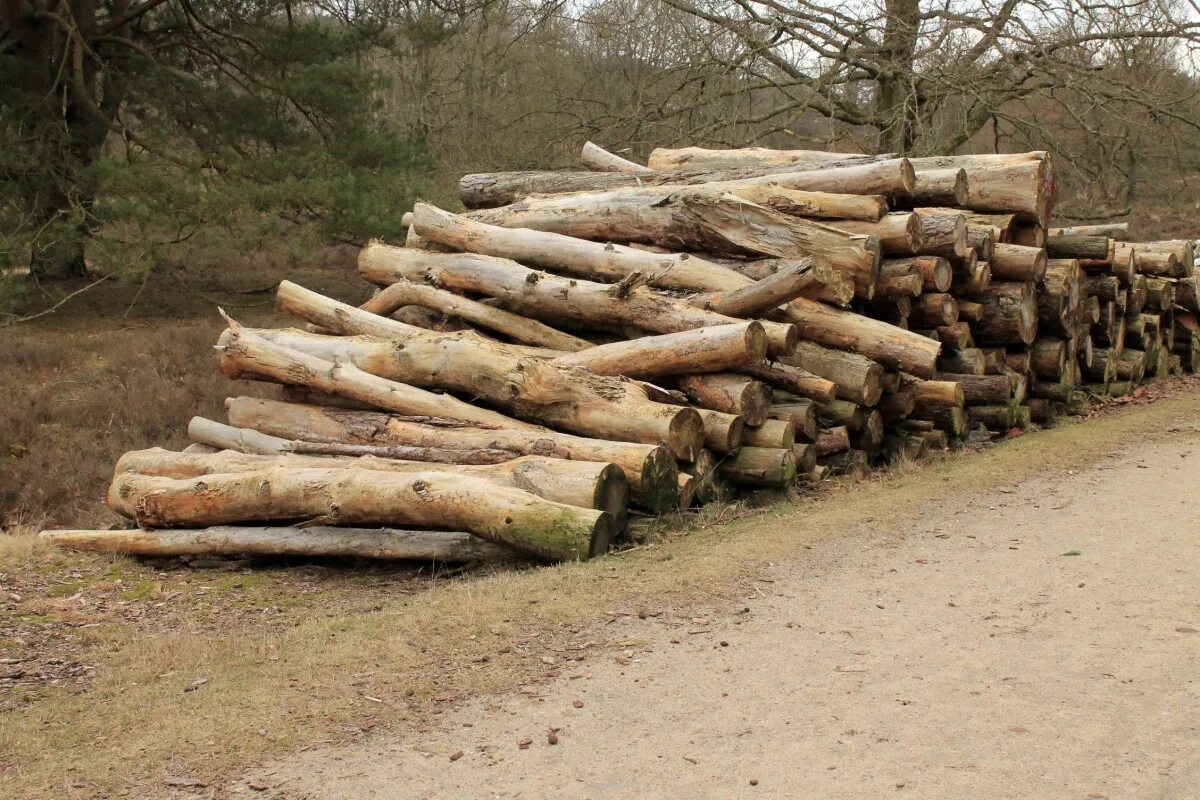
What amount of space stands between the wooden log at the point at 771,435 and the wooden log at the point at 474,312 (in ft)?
6.01

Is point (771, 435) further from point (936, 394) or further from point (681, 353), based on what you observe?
point (936, 394)

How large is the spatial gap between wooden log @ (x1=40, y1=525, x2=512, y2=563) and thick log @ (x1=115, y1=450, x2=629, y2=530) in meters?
0.42

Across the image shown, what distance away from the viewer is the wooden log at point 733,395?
8.50 metres

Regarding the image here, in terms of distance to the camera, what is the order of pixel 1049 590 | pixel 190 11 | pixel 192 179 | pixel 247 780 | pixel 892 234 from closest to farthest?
1. pixel 247 780
2. pixel 1049 590
3. pixel 892 234
4. pixel 192 179
5. pixel 190 11

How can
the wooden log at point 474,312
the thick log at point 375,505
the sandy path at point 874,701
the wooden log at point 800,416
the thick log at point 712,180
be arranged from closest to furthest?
1. the sandy path at point 874,701
2. the thick log at point 375,505
3. the wooden log at point 800,416
4. the wooden log at point 474,312
5. the thick log at point 712,180

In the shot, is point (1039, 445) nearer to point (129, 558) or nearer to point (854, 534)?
point (854, 534)

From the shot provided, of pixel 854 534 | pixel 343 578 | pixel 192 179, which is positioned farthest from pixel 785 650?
pixel 192 179

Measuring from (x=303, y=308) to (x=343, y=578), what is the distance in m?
4.04

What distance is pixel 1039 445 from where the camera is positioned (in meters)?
9.98

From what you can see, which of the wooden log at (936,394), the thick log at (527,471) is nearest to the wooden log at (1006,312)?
the wooden log at (936,394)

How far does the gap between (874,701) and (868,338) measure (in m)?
5.19

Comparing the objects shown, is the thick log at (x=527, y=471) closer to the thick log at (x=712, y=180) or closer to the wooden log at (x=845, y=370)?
the wooden log at (x=845, y=370)

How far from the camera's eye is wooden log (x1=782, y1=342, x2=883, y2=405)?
921cm

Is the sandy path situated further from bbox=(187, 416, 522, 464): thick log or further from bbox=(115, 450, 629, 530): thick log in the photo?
bbox=(187, 416, 522, 464): thick log
